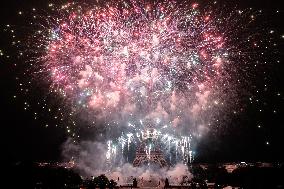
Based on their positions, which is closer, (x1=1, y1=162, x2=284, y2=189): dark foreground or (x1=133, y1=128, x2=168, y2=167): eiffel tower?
(x1=1, y1=162, x2=284, y2=189): dark foreground

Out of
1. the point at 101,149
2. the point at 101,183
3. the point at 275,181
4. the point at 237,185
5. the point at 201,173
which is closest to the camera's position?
the point at 275,181

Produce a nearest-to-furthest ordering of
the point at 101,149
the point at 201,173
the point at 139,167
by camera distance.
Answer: the point at 201,173 < the point at 139,167 < the point at 101,149

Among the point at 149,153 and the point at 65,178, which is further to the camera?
the point at 149,153

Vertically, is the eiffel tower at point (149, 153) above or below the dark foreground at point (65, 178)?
above

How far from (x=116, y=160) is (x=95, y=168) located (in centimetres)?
735

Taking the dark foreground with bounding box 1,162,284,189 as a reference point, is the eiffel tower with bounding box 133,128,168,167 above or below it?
above

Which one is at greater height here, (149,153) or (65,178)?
(149,153)

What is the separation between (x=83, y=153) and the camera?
7838cm

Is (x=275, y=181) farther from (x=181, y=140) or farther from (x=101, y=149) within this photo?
(x=101, y=149)

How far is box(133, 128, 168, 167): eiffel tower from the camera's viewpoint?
69875 millimetres

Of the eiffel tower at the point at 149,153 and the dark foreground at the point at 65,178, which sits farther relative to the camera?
the eiffel tower at the point at 149,153

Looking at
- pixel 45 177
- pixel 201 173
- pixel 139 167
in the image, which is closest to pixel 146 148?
pixel 139 167

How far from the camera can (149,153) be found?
233 ft

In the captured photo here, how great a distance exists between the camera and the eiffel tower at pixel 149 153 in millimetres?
69875
